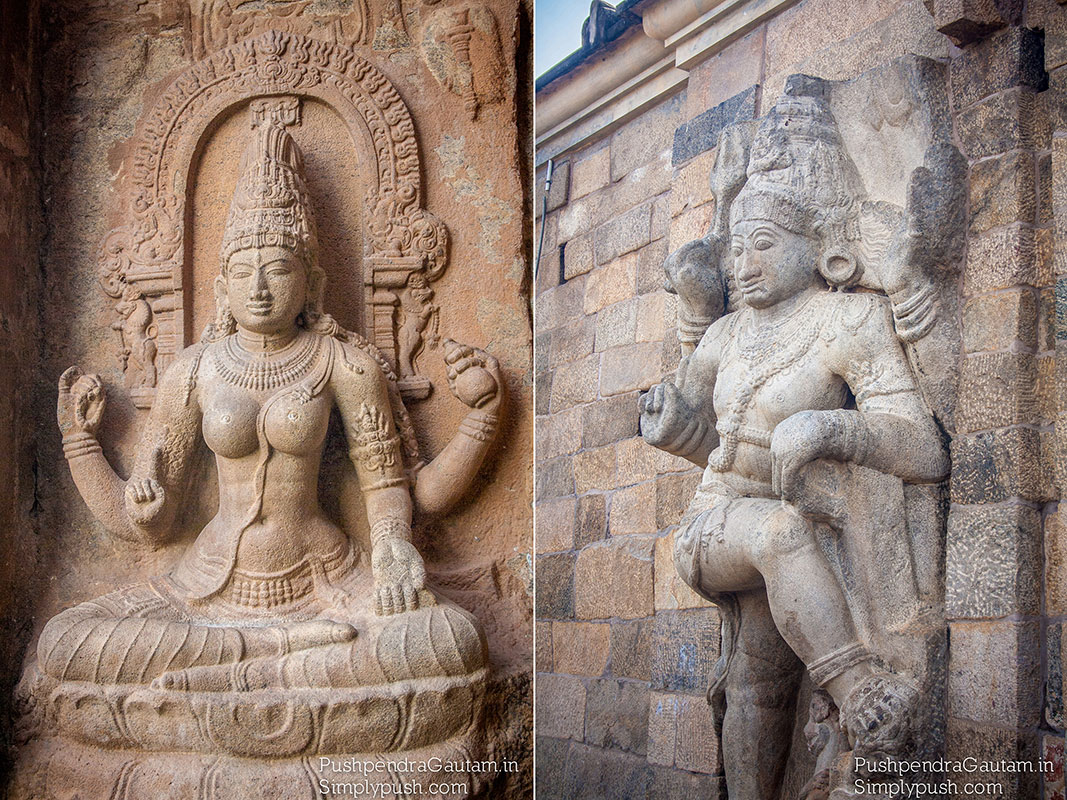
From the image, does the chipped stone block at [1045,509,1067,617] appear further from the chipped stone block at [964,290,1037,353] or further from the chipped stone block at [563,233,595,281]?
the chipped stone block at [563,233,595,281]

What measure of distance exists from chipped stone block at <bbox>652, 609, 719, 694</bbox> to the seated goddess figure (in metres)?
0.68

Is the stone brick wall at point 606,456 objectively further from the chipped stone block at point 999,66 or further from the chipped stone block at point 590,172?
the chipped stone block at point 999,66

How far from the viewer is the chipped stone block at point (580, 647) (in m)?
5.30

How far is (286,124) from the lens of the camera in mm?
4590

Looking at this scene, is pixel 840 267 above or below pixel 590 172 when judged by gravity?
below

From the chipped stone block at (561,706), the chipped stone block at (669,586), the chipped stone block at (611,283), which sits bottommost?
the chipped stone block at (561,706)

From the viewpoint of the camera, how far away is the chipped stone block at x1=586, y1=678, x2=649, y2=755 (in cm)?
492

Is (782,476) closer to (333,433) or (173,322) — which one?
(333,433)

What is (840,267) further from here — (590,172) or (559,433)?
(590,172)

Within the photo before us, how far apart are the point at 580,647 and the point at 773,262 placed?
258cm

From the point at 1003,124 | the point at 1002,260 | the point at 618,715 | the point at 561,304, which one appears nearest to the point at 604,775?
the point at 618,715

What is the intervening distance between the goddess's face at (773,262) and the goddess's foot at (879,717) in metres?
1.09

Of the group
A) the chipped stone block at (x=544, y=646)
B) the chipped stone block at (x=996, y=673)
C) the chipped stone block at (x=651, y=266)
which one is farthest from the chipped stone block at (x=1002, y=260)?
the chipped stone block at (x=544, y=646)

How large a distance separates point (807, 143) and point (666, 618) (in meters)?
1.67
